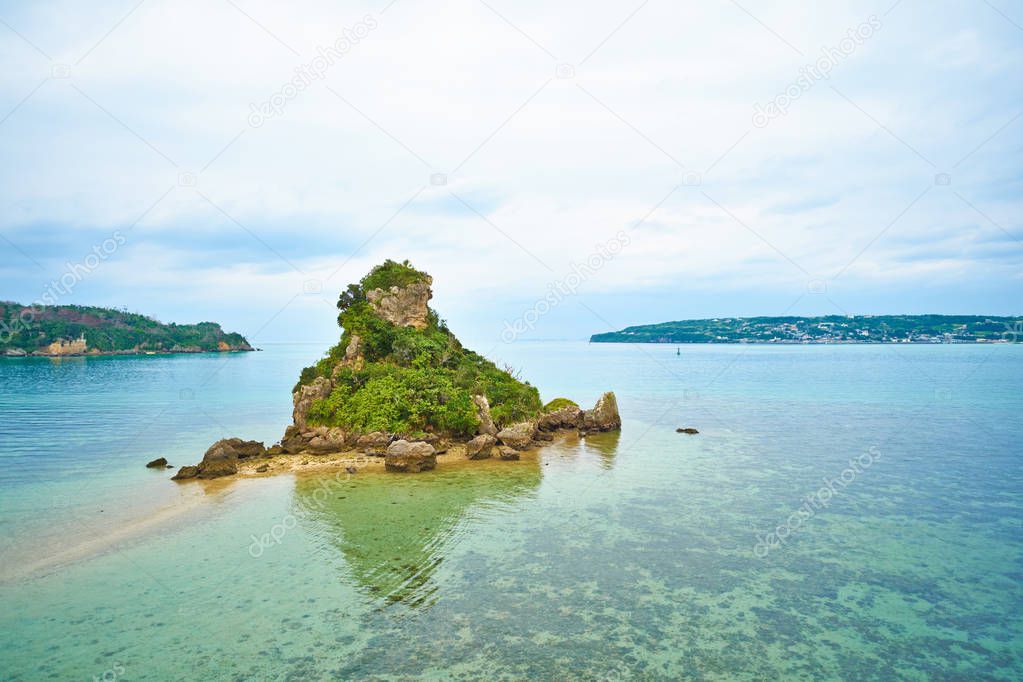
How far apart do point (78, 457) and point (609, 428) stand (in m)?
33.5

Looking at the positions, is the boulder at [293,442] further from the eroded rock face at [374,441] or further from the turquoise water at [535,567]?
the turquoise water at [535,567]

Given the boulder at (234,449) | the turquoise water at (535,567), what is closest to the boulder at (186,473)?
the boulder at (234,449)

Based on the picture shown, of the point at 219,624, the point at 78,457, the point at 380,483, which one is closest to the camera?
the point at 219,624

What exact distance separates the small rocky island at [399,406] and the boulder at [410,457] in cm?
5

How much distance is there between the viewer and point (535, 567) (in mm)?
15750

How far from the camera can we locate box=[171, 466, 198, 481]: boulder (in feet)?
85.2

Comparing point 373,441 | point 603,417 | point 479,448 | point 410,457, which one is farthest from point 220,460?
point 603,417

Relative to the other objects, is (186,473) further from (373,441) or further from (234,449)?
(373,441)

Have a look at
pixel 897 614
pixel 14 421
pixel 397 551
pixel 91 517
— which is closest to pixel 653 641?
pixel 897 614

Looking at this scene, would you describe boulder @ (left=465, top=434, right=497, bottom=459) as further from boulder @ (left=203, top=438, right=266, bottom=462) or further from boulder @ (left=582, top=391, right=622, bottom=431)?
boulder @ (left=203, top=438, right=266, bottom=462)

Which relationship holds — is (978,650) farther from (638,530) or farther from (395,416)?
(395,416)

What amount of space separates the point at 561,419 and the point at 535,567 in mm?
24204

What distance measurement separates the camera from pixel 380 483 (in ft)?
81.4

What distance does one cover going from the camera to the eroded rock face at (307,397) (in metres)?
32.0
